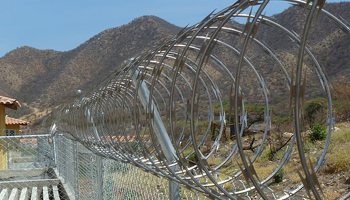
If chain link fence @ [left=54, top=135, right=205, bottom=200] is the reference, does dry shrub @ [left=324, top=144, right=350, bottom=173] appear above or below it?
below

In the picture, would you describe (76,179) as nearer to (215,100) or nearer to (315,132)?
(215,100)

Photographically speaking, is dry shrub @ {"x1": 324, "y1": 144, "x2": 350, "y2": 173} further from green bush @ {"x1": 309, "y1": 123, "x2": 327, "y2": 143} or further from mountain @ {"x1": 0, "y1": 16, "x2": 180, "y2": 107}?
mountain @ {"x1": 0, "y1": 16, "x2": 180, "y2": 107}

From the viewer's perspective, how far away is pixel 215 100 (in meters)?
2.44

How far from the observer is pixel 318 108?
1.67 meters

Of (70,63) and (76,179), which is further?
(70,63)

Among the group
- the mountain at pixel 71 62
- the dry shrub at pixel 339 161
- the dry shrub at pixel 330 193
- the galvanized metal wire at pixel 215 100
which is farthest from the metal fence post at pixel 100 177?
the mountain at pixel 71 62

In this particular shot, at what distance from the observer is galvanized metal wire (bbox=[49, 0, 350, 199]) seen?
109 centimetres

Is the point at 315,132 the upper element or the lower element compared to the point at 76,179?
upper

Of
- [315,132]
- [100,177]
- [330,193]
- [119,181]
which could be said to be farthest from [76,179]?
[315,132]

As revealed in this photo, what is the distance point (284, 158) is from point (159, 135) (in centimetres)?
86

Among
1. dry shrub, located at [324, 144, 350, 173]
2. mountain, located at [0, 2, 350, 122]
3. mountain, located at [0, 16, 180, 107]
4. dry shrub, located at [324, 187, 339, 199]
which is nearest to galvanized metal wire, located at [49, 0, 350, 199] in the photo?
dry shrub, located at [324, 187, 339, 199]

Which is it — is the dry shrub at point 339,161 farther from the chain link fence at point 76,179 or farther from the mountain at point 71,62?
the mountain at point 71,62

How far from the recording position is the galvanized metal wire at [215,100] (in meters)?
1.09

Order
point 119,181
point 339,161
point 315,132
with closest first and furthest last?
point 315,132, point 119,181, point 339,161
